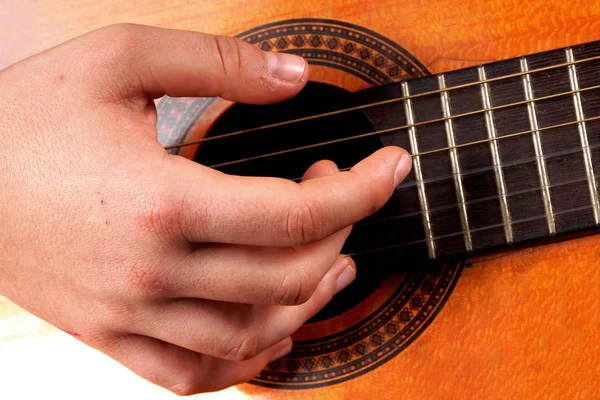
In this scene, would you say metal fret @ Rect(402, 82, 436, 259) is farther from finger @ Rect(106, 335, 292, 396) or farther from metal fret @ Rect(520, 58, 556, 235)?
finger @ Rect(106, 335, 292, 396)

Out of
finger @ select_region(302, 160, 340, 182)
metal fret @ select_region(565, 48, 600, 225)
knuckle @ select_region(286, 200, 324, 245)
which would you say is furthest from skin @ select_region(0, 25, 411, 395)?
metal fret @ select_region(565, 48, 600, 225)

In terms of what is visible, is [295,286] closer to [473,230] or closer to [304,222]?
[304,222]

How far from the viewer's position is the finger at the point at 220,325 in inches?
26.9

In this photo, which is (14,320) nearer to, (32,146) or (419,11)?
(32,146)

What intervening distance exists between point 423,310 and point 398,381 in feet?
0.45

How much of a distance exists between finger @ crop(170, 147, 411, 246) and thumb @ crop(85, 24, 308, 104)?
0.13 m

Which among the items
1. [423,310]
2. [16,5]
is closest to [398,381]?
[423,310]

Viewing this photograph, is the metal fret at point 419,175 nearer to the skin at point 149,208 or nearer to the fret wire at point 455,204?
the fret wire at point 455,204

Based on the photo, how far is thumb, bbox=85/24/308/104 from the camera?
2.19 ft

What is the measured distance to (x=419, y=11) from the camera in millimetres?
899

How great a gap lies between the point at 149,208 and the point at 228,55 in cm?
23

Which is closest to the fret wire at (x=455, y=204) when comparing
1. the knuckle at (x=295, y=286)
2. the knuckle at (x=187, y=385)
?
the knuckle at (x=295, y=286)

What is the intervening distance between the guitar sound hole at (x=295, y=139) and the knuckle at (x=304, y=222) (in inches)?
11.5

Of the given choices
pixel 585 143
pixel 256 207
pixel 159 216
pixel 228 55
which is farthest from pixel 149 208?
pixel 585 143
